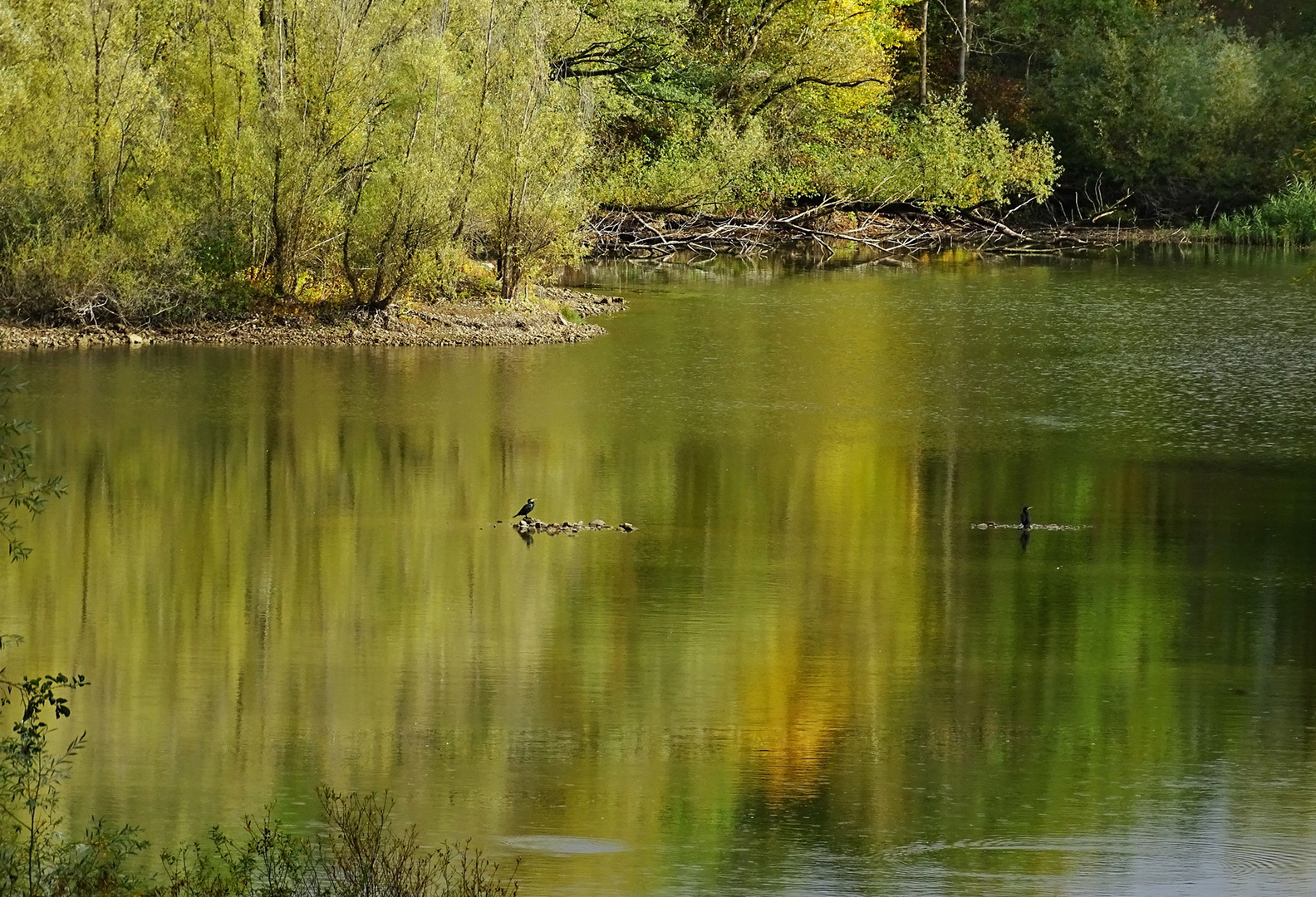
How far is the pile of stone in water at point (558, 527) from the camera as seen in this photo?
17.8 metres

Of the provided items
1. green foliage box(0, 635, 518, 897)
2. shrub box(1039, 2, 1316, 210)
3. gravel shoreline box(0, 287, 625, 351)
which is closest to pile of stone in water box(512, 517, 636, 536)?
green foliage box(0, 635, 518, 897)

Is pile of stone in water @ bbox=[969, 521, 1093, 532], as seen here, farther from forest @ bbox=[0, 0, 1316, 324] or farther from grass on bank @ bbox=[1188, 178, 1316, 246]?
grass on bank @ bbox=[1188, 178, 1316, 246]

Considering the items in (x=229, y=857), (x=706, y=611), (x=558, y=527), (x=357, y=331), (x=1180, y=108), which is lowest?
(x=229, y=857)

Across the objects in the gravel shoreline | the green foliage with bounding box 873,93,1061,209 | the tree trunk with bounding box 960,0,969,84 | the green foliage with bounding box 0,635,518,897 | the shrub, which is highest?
the tree trunk with bounding box 960,0,969,84

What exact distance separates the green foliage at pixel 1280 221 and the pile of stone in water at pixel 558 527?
1431 inches

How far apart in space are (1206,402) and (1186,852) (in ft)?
54.3

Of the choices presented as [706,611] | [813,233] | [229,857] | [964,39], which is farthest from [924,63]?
[229,857]

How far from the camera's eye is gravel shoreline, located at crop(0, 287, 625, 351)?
29.2 m

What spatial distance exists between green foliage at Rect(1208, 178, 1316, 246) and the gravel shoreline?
1026 inches

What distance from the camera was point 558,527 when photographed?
17875mm

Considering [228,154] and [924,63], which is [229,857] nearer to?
[228,154]

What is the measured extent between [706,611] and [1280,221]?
4236cm

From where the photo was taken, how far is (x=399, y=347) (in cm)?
2959

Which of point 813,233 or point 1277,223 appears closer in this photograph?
point 813,233
